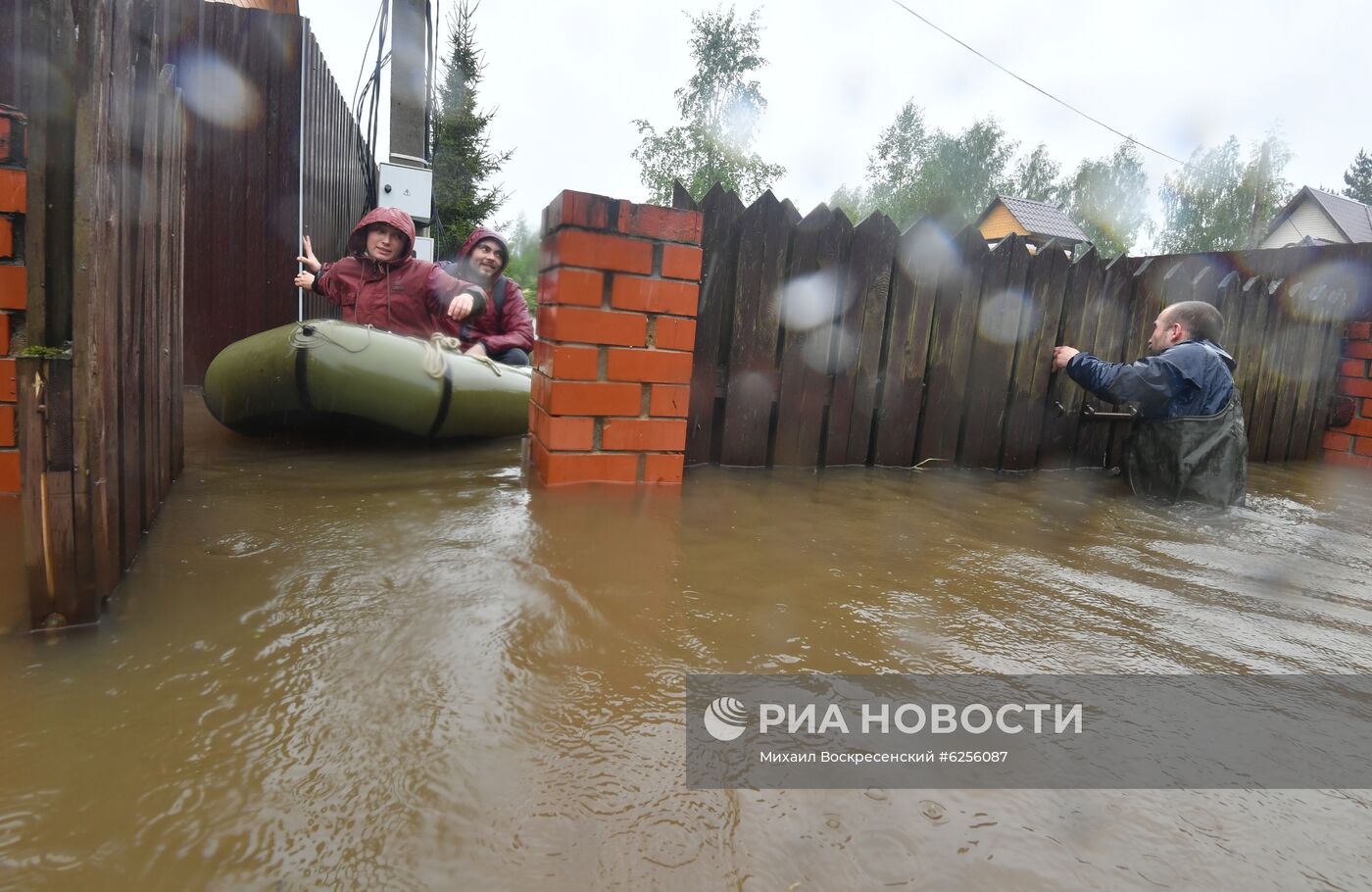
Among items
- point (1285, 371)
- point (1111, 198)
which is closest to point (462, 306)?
point (1285, 371)

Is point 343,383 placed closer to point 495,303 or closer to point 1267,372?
point 495,303

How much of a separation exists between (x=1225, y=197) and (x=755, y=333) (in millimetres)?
41334

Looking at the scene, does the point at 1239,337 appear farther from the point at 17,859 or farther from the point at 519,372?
the point at 17,859

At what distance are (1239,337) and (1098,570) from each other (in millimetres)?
3630

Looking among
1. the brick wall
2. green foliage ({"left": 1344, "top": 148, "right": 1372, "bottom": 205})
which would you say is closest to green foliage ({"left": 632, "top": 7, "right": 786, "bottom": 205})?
the brick wall

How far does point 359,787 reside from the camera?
892 mm

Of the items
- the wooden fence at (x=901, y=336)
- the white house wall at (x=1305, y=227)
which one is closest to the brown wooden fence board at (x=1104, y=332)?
the wooden fence at (x=901, y=336)

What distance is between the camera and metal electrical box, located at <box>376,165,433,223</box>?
6.59 m

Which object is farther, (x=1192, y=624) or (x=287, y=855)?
(x=1192, y=624)

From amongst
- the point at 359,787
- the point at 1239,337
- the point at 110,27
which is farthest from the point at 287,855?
the point at 1239,337

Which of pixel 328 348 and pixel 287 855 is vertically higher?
pixel 328 348

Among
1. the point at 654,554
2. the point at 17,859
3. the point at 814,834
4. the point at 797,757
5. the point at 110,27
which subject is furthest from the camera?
the point at 654,554

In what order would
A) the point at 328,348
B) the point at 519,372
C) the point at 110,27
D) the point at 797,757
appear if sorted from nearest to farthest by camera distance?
the point at 797,757
the point at 110,27
the point at 328,348
the point at 519,372

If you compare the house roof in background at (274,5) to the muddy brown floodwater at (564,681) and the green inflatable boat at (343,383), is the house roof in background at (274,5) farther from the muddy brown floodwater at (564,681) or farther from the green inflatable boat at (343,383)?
the muddy brown floodwater at (564,681)
